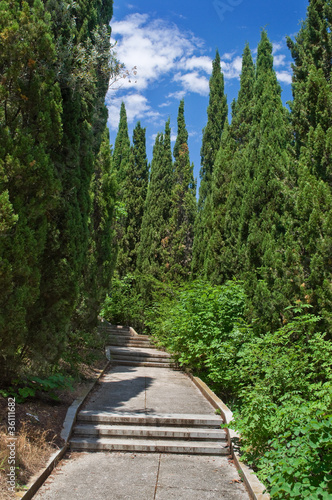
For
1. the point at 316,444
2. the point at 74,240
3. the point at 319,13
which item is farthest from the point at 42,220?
the point at 319,13

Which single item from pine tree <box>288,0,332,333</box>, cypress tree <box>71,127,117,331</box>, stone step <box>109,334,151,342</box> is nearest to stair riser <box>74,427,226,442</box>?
pine tree <box>288,0,332,333</box>

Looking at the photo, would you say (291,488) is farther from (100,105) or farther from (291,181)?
(100,105)

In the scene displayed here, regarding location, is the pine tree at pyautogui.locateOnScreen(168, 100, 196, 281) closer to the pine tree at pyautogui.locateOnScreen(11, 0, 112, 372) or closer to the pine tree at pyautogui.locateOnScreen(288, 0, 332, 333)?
the pine tree at pyautogui.locateOnScreen(11, 0, 112, 372)

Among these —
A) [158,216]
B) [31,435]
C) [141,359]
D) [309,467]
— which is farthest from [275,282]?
[158,216]

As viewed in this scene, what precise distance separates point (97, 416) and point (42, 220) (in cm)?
286

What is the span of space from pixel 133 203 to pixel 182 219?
4.01 m

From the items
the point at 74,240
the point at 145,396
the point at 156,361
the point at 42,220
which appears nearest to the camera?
the point at 42,220

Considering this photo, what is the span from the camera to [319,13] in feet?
22.7

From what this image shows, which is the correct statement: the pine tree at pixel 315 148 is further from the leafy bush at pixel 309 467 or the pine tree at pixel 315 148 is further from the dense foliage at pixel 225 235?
the leafy bush at pixel 309 467

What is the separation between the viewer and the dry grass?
3.35 m

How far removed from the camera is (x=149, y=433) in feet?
17.4

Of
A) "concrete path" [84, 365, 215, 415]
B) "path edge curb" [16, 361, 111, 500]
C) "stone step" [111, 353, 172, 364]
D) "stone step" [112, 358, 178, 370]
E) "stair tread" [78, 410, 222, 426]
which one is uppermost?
"path edge curb" [16, 361, 111, 500]

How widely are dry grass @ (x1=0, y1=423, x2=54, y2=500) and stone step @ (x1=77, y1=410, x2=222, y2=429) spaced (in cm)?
120

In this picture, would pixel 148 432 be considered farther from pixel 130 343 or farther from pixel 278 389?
pixel 130 343
